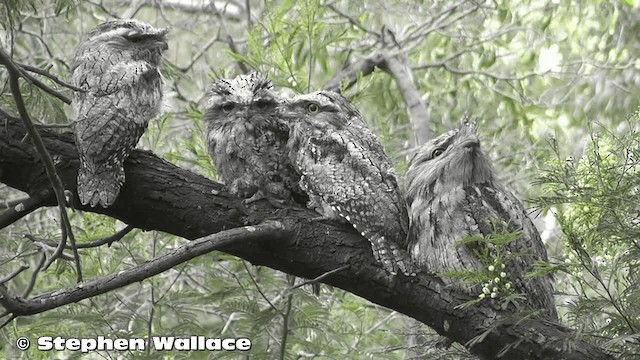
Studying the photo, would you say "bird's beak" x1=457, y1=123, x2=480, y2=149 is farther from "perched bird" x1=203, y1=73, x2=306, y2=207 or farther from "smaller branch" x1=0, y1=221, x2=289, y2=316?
"smaller branch" x1=0, y1=221, x2=289, y2=316

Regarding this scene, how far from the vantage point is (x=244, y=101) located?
3.80 meters

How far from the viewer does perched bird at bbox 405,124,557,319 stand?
3668 mm

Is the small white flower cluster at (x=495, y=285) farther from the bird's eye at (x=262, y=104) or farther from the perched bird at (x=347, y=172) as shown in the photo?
the bird's eye at (x=262, y=104)

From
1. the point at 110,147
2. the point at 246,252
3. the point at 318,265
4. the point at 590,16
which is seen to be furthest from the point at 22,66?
the point at 590,16

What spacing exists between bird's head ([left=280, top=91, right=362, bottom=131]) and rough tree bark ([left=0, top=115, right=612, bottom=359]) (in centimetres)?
47

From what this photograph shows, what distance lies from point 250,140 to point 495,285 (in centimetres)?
111

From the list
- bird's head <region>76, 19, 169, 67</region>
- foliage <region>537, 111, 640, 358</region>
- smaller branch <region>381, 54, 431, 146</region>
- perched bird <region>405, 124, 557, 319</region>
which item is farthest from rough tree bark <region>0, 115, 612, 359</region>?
smaller branch <region>381, 54, 431, 146</region>

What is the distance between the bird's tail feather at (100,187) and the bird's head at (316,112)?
0.88m

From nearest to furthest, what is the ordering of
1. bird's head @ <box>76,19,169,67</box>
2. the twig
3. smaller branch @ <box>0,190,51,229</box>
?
the twig → smaller branch @ <box>0,190,51,229</box> → bird's head @ <box>76,19,169,67</box>

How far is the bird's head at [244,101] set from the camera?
381 centimetres

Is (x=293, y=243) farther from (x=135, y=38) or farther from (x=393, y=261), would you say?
(x=135, y=38)

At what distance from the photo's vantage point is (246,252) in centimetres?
325

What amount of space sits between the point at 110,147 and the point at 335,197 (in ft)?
2.73

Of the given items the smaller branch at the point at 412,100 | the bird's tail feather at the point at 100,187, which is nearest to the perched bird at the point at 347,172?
the bird's tail feather at the point at 100,187
